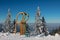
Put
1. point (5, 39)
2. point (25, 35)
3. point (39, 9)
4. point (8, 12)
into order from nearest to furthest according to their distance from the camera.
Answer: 1. point (5, 39)
2. point (25, 35)
3. point (39, 9)
4. point (8, 12)

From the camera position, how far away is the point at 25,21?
38.9ft

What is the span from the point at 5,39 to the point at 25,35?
7.58 ft

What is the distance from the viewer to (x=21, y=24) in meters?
11.9

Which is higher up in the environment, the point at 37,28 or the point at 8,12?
the point at 8,12

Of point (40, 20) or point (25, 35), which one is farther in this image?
point (40, 20)

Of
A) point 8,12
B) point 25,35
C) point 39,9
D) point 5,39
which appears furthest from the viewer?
point 8,12

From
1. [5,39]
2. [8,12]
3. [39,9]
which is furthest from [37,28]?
[5,39]

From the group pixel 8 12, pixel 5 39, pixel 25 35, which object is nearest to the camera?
pixel 5 39

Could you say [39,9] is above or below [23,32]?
above

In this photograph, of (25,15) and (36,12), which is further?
(36,12)

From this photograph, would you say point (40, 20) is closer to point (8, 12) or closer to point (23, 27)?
point (8, 12)

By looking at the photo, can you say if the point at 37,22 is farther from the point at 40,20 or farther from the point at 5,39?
the point at 5,39

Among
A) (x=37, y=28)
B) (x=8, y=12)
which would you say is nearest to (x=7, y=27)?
(x=8, y=12)

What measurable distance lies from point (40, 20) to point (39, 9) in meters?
1.54
